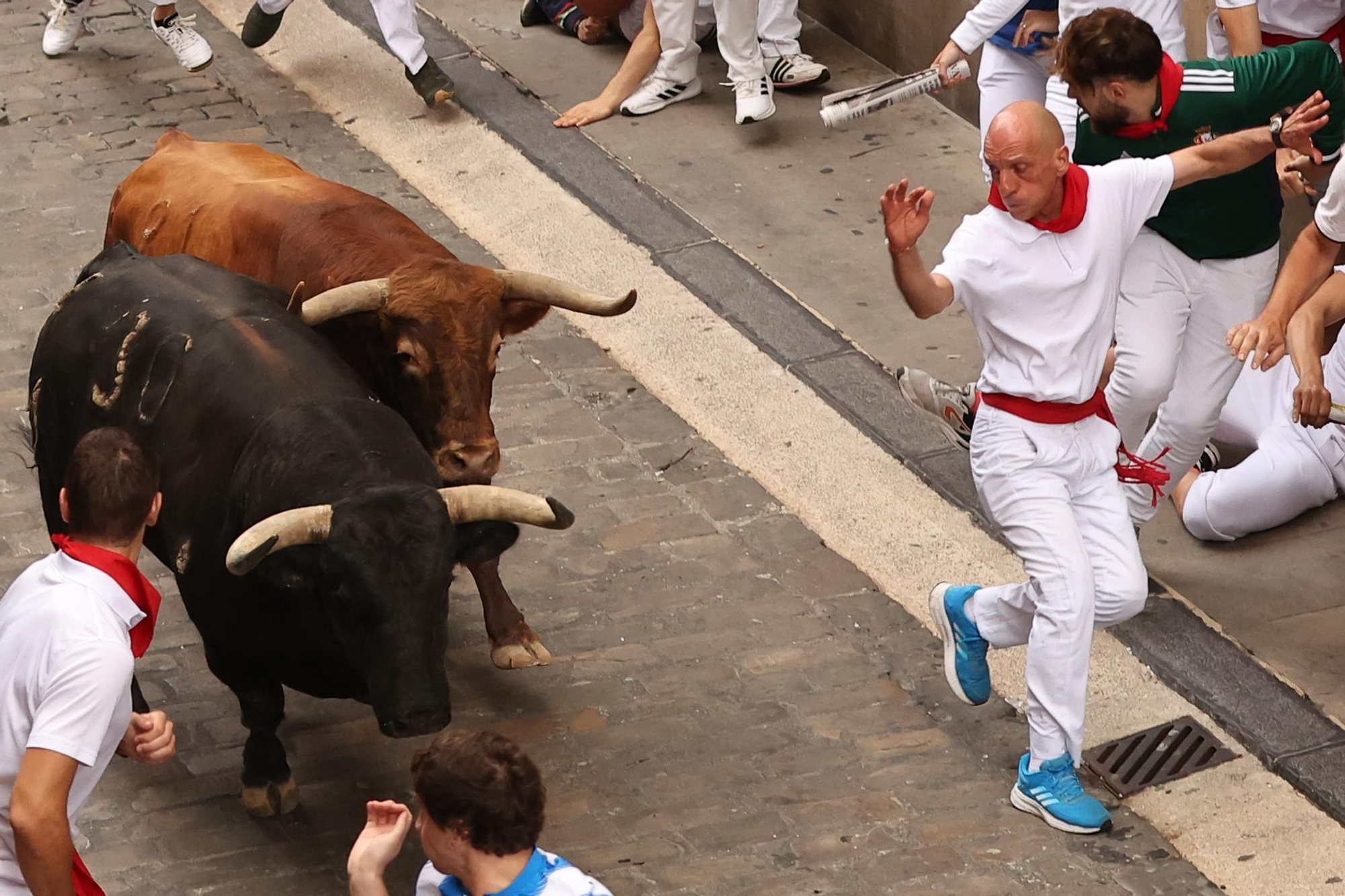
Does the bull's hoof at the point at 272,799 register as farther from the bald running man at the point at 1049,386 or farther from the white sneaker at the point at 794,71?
the white sneaker at the point at 794,71

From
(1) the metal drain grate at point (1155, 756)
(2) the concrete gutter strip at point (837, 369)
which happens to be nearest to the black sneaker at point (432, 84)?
(2) the concrete gutter strip at point (837, 369)

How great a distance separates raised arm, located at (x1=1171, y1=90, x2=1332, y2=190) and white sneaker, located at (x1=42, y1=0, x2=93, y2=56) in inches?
315

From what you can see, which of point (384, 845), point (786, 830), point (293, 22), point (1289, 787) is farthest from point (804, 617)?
point (293, 22)

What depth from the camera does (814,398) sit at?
8383 millimetres

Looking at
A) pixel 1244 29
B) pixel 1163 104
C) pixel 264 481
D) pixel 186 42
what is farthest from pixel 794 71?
pixel 264 481

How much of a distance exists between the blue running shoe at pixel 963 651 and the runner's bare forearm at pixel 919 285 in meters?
1.08

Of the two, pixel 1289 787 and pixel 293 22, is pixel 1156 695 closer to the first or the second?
pixel 1289 787

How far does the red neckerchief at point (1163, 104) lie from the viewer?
653 cm

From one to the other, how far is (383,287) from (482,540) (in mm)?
1277

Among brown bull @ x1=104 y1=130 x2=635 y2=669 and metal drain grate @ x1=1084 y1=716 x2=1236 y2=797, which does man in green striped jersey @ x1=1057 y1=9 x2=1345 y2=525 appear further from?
brown bull @ x1=104 y1=130 x2=635 y2=669

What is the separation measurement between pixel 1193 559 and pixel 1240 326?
1410 millimetres

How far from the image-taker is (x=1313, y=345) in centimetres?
637

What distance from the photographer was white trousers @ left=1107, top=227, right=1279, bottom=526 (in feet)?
22.3

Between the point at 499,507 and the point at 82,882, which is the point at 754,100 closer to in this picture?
the point at 499,507
